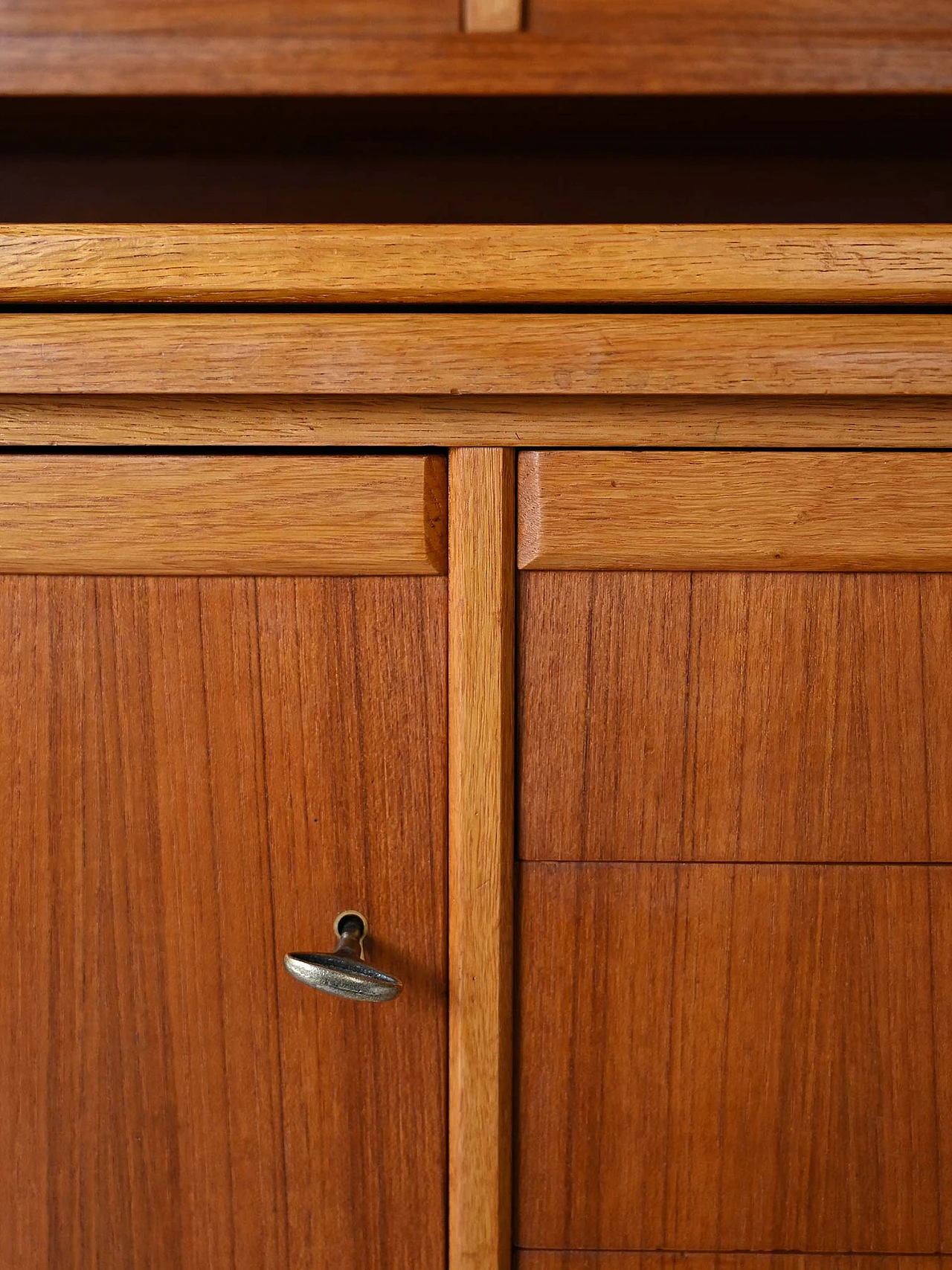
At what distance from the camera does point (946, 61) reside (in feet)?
1.26

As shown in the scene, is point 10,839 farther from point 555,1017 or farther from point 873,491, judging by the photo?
point 873,491

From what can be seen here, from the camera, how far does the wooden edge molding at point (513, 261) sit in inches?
11.8

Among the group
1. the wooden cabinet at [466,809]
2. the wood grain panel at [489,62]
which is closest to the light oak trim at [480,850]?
the wooden cabinet at [466,809]

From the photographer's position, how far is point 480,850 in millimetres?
322

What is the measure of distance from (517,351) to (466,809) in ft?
0.53

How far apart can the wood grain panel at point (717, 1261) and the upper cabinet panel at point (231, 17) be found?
506mm

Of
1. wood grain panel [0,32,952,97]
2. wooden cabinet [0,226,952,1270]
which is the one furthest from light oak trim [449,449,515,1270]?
wood grain panel [0,32,952,97]

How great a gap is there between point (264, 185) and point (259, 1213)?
610 mm

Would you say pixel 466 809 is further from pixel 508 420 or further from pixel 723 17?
pixel 723 17

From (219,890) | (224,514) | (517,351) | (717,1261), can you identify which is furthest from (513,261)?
(717,1261)

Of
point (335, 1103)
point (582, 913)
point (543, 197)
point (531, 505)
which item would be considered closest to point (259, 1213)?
point (335, 1103)

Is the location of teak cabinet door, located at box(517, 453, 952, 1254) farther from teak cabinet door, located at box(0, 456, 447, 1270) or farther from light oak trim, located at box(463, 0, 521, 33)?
light oak trim, located at box(463, 0, 521, 33)

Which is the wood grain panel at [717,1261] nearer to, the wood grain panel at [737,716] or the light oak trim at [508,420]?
the wood grain panel at [737,716]

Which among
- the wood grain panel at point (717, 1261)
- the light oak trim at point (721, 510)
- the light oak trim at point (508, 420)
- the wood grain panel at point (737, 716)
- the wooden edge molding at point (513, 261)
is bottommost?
the wood grain panel at point (717, 1261)
